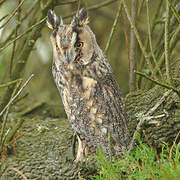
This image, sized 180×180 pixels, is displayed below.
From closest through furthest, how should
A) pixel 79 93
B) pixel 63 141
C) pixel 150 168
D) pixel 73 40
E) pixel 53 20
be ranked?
1. pixel 150 168
2. pixel 73 40
3. pixel 53 20
4. pixel 79 93
5. pixel 63 141

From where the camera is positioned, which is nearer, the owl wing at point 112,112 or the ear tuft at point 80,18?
the ear tuft at point 80,18

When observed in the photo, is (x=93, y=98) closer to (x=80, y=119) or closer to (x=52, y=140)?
(x=80, y=119)

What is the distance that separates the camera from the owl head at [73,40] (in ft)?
6.19

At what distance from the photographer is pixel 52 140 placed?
2.35 m

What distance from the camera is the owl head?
1888 mm

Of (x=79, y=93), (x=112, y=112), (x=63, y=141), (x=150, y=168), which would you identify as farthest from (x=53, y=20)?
(x=150, y=168)

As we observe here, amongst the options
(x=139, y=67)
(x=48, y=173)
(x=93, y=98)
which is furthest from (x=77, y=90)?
(x=139, y=67)

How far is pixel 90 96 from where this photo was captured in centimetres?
215

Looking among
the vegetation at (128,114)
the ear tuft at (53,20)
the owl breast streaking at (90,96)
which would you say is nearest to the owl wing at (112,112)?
the owl breast streaking at (90,96)

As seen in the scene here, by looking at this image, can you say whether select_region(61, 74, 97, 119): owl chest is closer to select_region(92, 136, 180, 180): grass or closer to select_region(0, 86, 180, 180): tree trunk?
select_region(0, 86, 180, 180): tree trunk

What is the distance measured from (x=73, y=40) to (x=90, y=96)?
0.45 m

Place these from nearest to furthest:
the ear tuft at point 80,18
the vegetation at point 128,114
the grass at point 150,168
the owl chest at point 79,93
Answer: the grass at point 150,168 → the vegetation at point 128,114 → the ear tuft at point 80,18 → the owl chest at point 79,93

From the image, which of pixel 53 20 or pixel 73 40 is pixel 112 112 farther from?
pixel 53 20

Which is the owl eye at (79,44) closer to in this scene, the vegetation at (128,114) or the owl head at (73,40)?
the owl head at (73,40)
